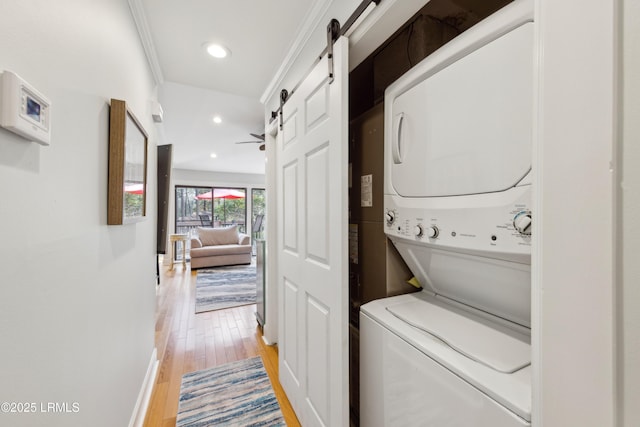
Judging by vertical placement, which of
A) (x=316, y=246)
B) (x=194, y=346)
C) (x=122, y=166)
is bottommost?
(x=194, y=346)

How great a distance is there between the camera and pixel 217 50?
177cm

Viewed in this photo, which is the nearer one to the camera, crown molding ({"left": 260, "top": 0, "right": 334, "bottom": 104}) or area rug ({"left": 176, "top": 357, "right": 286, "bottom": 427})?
crown molding ({"left": 260, "top": 0, "right": 334, "bottom": 104})

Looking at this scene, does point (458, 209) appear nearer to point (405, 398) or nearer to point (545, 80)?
point (545, 80)

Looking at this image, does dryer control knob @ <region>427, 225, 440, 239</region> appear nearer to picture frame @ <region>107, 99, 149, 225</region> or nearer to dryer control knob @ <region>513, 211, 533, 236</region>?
dryer control knob @ <region>513, 211, 533, 236</region>

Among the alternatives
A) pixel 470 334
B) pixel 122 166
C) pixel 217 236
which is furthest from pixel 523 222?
pixel 217 236

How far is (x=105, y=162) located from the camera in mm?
1055

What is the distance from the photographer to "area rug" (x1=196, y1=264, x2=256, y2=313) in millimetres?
3592

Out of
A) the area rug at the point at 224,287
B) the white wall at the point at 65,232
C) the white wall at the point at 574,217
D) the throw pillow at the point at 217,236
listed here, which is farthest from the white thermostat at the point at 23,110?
the throw pillow at the point at 217,236

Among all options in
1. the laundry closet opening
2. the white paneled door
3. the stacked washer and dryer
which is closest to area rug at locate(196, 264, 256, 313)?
the white paneled door

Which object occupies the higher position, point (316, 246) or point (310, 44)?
point (310, 44)

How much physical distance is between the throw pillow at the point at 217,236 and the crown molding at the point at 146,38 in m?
4.50

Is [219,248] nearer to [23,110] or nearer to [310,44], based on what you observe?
[310,44]

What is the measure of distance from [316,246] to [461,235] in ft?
2.29

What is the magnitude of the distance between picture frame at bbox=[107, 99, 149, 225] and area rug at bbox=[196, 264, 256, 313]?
8.34 ft
